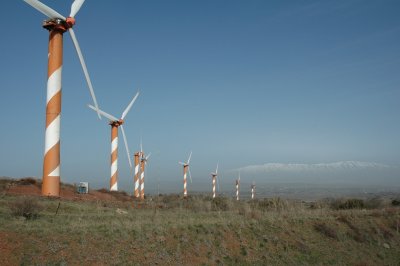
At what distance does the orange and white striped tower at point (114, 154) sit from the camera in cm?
4916

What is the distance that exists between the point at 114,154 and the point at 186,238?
3112 centimetres

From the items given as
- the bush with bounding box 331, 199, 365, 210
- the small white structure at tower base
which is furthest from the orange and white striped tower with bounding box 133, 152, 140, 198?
the bush with bounding box 331, 199, 365, 210

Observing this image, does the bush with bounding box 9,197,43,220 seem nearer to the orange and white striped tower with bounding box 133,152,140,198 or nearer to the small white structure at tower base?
the small white structure at tower base

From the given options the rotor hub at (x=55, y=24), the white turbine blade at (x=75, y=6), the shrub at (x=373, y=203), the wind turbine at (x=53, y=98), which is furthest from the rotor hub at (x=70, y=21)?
the shrub at (x=373, y=203)

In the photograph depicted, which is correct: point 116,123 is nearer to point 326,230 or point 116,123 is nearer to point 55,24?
point 55,24

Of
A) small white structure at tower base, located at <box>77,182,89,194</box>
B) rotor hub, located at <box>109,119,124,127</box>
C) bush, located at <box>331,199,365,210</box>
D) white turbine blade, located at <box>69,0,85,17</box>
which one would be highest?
white turbine blade, located at <box>69,0,85,17</box>

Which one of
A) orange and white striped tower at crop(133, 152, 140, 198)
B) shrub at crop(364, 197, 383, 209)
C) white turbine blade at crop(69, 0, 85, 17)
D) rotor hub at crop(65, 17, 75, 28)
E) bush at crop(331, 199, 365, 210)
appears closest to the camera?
rotor hub at crop(65, 17, 75, 28)

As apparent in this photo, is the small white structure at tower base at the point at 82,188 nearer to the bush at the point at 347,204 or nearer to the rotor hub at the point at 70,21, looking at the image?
the rotor hub at the point at 70,21

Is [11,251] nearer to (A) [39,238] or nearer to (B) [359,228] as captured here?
(A) [39,238]

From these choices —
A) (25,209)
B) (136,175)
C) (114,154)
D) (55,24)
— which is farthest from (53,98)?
(136,175)

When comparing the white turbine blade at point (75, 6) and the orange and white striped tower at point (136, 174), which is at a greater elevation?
the white turbine blade at point (75, 6)

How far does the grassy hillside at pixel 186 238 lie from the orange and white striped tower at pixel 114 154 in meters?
17.6

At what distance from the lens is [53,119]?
23.5 m

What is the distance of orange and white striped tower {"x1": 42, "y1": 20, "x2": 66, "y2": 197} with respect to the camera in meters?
23.5
